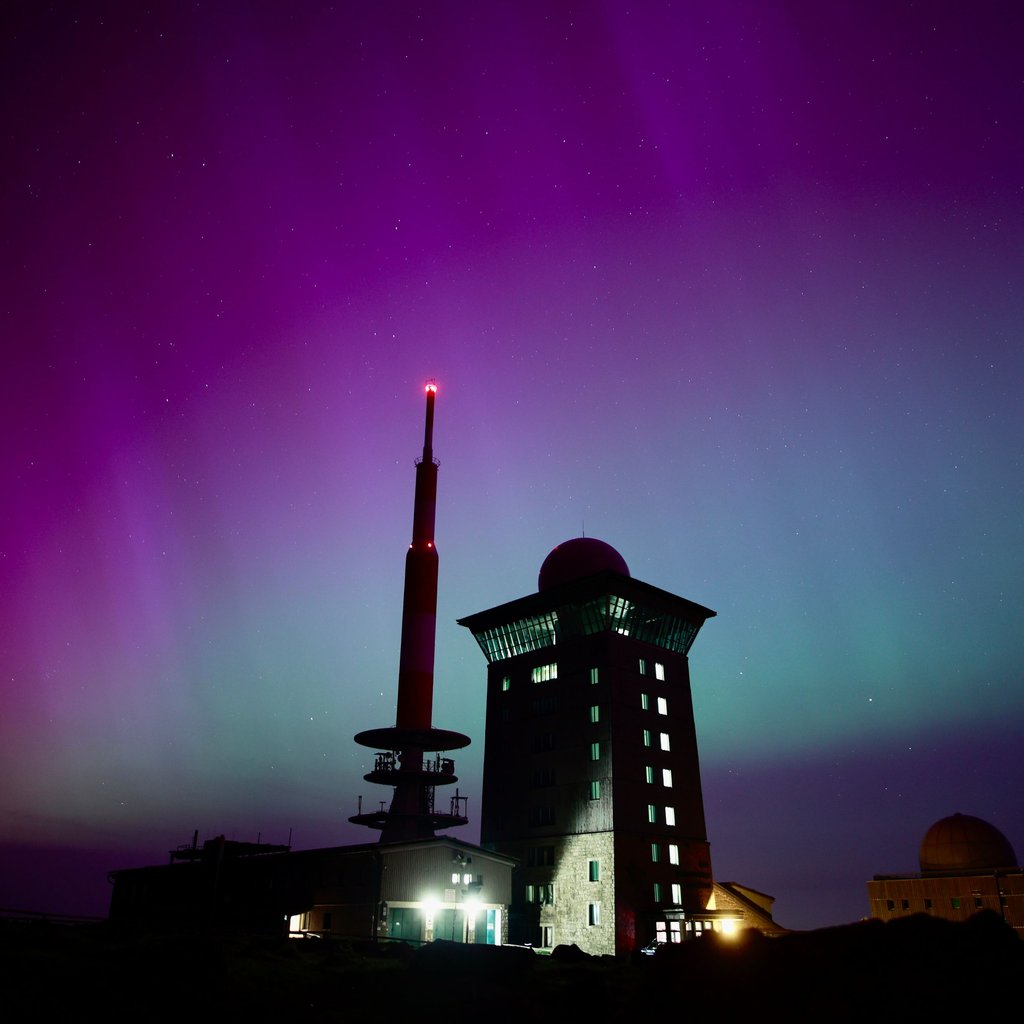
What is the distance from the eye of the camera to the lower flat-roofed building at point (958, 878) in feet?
234

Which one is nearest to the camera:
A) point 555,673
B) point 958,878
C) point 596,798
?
point 596,798

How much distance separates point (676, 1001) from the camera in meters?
11.2

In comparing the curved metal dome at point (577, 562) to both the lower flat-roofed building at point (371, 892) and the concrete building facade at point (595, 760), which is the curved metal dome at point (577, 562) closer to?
the concrete building facade at point (595, 760)

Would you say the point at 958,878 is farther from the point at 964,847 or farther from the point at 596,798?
the point at 596,798

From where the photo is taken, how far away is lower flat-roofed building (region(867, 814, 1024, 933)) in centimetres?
7138

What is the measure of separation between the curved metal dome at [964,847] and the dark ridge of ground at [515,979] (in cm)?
5428

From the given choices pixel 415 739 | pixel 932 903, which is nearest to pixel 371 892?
pixel 415 739

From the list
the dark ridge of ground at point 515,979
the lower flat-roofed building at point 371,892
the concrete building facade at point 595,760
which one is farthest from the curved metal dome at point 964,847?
the dark ridge of ground at point 515,979

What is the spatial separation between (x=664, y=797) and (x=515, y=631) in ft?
57.9

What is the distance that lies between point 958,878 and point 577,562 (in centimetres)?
4505

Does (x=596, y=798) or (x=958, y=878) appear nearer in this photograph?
(x=596, y=798)

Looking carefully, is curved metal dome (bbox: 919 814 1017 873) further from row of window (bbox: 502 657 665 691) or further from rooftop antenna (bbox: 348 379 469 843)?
rooftop antenna (bbox: 348 379 469 843)

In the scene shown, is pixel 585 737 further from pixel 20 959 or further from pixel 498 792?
pixel 20 959

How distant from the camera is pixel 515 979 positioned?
22.5m
